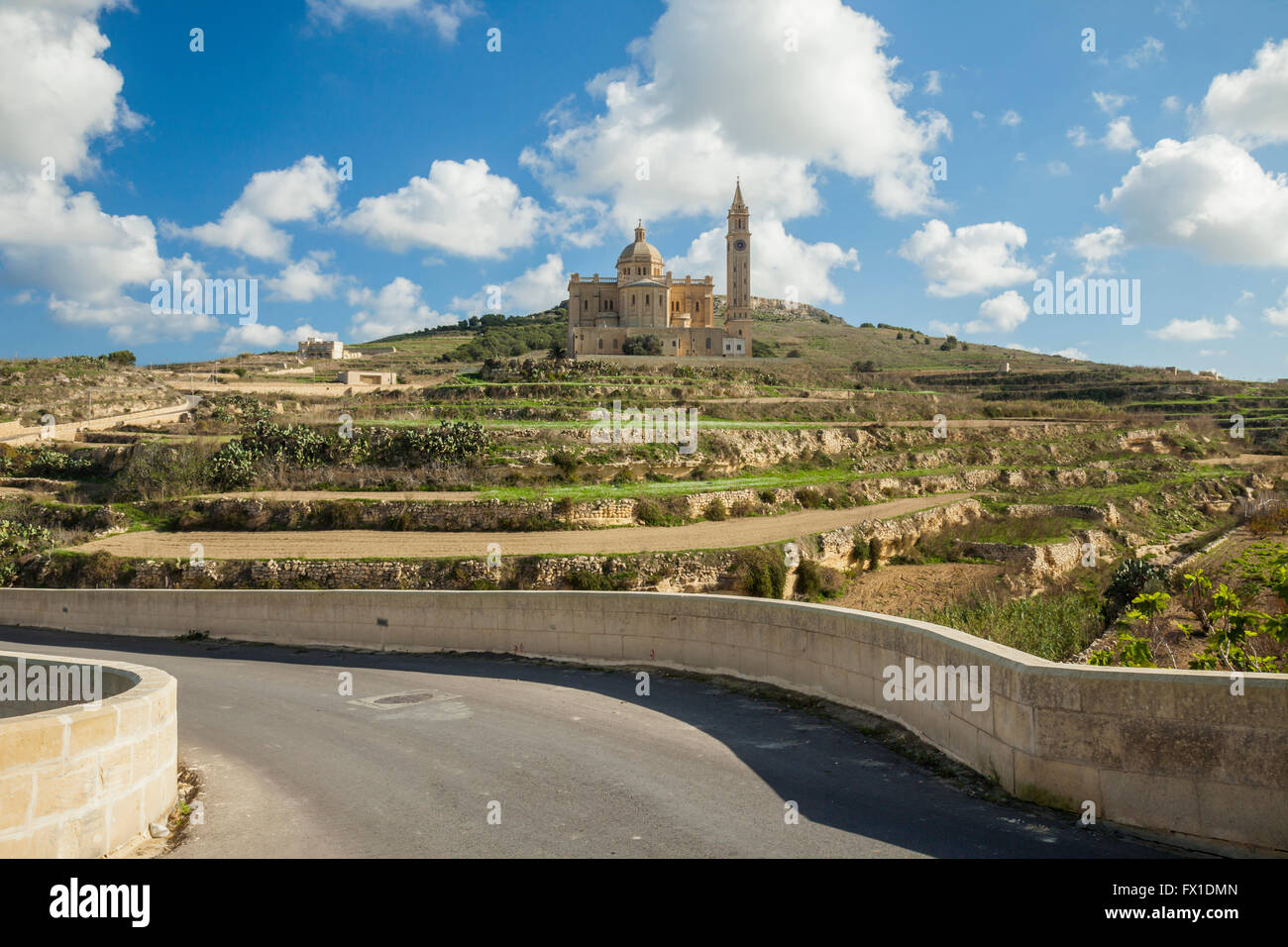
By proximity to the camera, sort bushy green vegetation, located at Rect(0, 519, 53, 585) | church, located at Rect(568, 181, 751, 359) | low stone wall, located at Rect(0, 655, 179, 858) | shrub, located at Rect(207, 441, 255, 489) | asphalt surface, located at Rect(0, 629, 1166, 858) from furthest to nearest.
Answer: church, located at Rect(568, 181, 751, 359) → shrub, located at Rect(207, 441, 255, 489) → bushy green vegetation, located at Rect(0, 519, 53, 585) → asphalt surface, located at Rect(0, 629, 1166, 858) → low stone wall, located at Rect(0, 655, 179, 858)

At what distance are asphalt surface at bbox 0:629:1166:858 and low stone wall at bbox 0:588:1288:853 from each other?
38cm

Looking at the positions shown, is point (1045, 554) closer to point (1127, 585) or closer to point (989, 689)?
point (1127, 585)

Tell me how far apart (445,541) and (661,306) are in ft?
203

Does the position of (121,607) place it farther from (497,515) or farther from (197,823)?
(197,823)

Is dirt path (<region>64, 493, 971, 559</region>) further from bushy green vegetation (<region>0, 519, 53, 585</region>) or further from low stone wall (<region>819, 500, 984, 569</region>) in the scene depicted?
bushy green vegetation (<region>0, 519, 53, 585</region>)

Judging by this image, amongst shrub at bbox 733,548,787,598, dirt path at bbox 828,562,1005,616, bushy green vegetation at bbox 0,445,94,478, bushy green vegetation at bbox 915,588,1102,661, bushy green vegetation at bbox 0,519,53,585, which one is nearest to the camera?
bushy green vegetation at bbox 915,588,1102,661

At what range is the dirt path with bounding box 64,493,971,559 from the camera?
1180 inches

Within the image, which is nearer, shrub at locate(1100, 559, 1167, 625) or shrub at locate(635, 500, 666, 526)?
shrub at locate(1100, 559, 1167, 625)

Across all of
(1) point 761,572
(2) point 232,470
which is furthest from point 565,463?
(2) point 232,470

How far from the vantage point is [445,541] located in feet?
103

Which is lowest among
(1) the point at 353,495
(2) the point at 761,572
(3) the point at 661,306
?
(2) the point at 761,572

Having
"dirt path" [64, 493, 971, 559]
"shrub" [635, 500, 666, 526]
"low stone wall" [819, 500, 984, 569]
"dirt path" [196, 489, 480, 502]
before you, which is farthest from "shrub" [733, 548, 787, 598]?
"dirt path" [196, 489, 480, 502]
